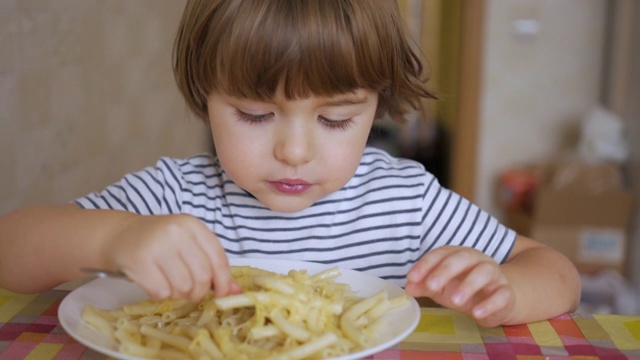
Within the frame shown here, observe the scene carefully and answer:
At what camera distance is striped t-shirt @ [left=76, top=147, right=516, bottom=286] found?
46.8 inches

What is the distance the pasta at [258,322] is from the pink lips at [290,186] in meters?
0.19

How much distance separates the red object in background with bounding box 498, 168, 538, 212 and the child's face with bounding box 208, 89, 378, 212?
2.08 m

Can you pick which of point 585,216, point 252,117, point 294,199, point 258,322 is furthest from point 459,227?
point 585,216

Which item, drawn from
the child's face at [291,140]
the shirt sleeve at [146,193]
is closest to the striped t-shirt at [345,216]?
the shirt sleeve at [146,193]

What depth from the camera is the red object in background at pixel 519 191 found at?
298 centimetres

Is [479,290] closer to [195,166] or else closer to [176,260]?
[176,260]

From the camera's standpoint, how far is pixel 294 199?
1024 millimetres

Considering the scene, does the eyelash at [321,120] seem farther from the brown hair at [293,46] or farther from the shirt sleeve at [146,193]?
the shirt sleeve at [146,193]

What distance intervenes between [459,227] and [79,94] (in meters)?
1.02

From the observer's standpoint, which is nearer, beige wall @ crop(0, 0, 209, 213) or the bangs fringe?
the bangs fringe

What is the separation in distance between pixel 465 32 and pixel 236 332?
259 centimetres

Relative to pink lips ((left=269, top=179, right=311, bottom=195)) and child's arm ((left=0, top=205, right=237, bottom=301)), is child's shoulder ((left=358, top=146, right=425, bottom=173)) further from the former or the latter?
child's arm ((left=0, top=205, right=237, bottom=301))

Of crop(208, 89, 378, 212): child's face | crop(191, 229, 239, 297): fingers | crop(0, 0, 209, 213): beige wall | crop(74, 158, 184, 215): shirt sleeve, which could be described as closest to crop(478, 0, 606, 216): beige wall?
crop(0, 0, 209, 213): beige wall

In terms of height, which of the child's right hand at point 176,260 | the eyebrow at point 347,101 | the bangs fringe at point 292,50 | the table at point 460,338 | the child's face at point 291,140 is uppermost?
the bangs fringe at point 292,50
